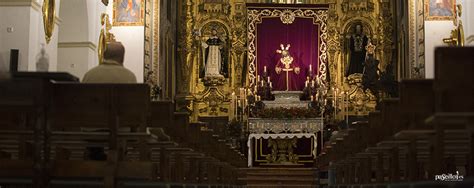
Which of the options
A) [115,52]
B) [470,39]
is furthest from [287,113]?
[115,52]

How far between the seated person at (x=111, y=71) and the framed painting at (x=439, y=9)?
17.6 meters

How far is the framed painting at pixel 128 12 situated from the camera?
82.2ft

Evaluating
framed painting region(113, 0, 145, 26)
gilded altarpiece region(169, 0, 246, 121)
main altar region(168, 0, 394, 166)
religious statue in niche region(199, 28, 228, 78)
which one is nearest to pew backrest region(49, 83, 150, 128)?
framed painting region(113, 0, 145, 26)

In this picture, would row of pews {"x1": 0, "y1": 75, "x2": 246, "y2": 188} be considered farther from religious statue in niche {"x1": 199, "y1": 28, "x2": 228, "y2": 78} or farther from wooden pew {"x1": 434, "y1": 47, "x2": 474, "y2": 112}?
religious statue in niche {"x1": 199, "y1": 28, "x2": 228, "y2": 78}

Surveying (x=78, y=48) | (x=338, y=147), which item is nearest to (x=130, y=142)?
(x=338, y=147)

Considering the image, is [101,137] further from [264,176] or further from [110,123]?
[264,176]

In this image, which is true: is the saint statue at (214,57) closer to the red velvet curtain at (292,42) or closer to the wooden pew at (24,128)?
the red velvet curtain at (292,42)

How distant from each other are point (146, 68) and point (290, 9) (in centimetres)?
646

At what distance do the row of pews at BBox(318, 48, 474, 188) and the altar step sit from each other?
9.40 metres

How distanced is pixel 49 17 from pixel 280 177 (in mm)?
7784

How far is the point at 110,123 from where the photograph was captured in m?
7.82

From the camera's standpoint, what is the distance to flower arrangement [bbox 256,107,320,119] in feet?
84.8

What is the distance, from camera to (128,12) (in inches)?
995

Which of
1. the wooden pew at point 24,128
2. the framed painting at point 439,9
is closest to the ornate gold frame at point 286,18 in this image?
the framed painting at point 439,9
